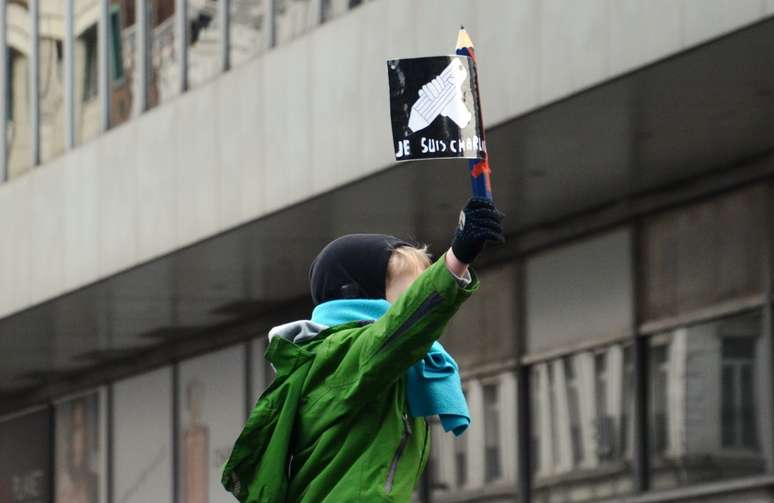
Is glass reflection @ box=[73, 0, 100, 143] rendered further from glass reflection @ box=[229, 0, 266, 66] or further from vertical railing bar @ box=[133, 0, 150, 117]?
glass reflection @ box=[229, 0, 266, 66]

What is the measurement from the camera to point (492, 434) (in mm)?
18672

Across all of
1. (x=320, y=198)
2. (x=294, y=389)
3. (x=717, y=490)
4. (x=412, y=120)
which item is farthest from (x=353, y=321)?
(x=320, y=198)

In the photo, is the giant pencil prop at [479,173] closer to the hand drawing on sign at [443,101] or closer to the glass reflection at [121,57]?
the hand drawing on sign at [443,101]

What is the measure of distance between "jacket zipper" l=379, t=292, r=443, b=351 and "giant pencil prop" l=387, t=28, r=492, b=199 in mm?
276

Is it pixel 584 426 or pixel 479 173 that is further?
pixel 584 426

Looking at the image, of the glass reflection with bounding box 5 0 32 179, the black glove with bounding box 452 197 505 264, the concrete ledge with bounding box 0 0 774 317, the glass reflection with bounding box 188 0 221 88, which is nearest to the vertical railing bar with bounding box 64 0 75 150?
the concrete ledge with bounding box 0 0 774 317

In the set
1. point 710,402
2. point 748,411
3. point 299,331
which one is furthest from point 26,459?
point 299,331

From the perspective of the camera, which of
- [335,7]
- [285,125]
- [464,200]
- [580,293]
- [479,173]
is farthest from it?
[580,293]

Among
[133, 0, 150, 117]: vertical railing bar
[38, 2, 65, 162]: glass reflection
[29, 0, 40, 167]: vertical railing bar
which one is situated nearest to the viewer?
[133, 0, 150, 117]: vertical railing bar

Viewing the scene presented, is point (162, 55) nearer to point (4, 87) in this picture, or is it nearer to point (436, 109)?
point (4, 87)

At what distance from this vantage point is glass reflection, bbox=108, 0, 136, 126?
20516 millimetres

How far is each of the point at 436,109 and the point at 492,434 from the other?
48.2 ft

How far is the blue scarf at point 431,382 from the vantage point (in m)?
4.29

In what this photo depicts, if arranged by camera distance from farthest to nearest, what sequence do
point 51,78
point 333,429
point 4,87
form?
1. point 4,87
2. point 51,78
3. point 333,429
